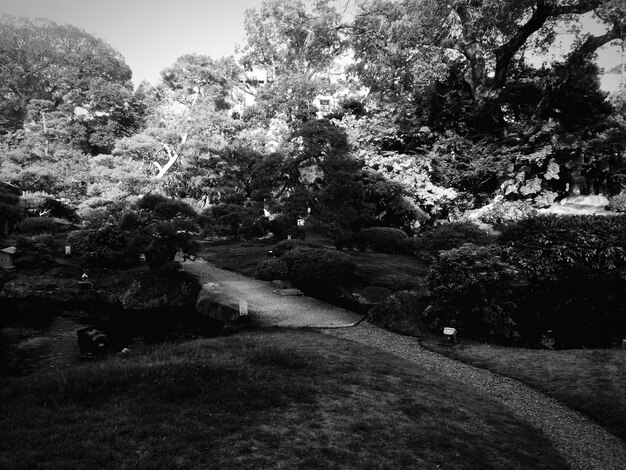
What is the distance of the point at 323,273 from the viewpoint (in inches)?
512

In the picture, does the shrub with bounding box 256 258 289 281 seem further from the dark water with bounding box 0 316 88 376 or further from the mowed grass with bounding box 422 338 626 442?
the mowed grass with bounding box 422 338 626 442

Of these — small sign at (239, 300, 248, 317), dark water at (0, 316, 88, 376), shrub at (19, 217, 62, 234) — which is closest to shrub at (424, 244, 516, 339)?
small sign at (239, 300, 248, 317)

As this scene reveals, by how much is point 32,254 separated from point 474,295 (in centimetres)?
1685

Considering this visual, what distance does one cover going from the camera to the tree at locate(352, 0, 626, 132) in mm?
16828

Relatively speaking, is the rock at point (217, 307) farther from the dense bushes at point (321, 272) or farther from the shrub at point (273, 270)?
the dense bushes at point (321, 272)

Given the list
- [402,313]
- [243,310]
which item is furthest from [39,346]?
[402,313]

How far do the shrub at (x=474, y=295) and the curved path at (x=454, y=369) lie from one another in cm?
125

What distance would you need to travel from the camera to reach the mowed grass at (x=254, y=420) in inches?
159

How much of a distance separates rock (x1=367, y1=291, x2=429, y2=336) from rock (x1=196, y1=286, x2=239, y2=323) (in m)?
3.95

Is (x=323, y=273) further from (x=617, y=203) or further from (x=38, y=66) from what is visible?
(x=38, y=66)

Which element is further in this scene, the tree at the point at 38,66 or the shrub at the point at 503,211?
the tree at the point at 38,66

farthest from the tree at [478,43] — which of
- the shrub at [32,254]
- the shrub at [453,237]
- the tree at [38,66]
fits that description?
the tree at [38,66]

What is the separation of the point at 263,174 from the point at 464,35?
1292 centimetres

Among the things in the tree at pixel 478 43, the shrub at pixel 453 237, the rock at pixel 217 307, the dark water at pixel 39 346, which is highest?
the tree at pixel 478 43
